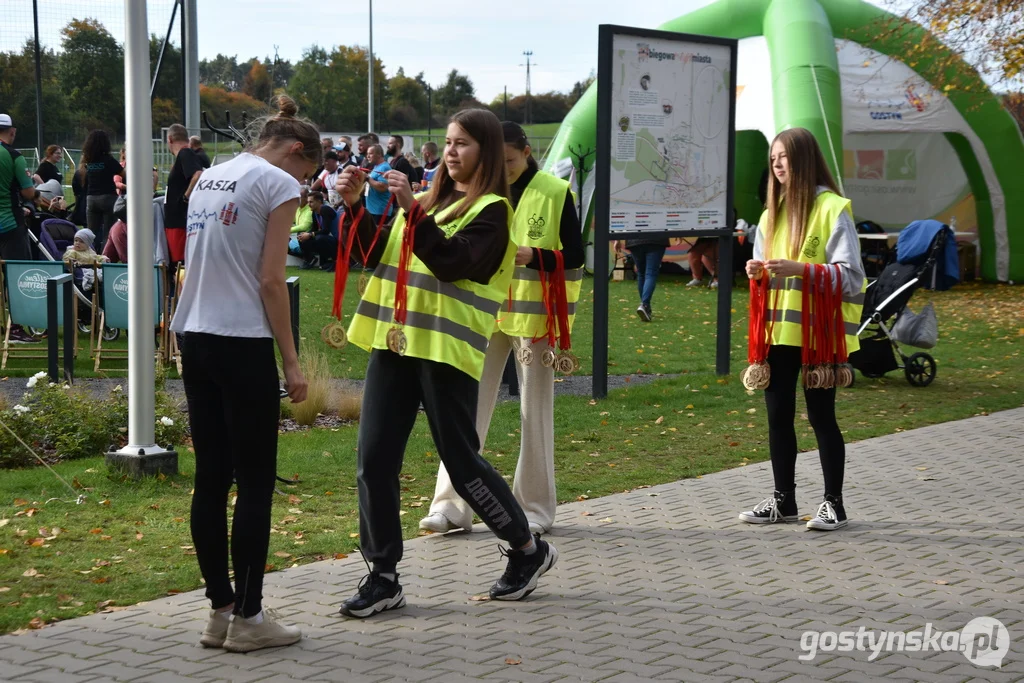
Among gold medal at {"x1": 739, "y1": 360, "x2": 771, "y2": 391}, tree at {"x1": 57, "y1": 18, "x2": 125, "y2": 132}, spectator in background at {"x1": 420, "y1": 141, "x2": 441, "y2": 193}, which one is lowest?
gold medal at {"x1": 739, "y1": 360, "x2": 771, "y2": 391}

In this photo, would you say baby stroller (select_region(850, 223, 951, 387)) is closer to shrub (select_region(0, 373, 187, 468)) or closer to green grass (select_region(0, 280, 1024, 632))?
green grass (select_region(0, 280, 1024, 632))

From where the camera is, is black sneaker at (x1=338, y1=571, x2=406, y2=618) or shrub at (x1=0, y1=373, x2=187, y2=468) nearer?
black sneaker at (x1=338, y1=571, x2=406, y2=618)

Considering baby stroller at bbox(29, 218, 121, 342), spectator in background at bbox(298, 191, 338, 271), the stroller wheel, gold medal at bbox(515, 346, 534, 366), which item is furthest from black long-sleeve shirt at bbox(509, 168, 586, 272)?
spectator in background at bbox(298, 191, 338, 271)

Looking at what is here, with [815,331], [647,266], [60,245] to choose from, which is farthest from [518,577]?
[647,266]

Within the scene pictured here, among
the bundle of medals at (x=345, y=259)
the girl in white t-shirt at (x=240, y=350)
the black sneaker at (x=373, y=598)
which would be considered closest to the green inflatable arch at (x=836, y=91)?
the bundle of medals at (x=345, y=259)

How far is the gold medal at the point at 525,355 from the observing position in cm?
600

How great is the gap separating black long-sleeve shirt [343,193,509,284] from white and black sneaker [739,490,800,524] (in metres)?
2.43

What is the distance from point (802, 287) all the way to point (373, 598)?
2720mm

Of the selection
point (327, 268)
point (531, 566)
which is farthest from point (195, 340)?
point (327, 268)

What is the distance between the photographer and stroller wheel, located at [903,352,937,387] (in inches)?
456

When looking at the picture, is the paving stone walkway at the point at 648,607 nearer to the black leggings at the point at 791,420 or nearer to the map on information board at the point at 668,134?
the black leggings at the point at 791,420

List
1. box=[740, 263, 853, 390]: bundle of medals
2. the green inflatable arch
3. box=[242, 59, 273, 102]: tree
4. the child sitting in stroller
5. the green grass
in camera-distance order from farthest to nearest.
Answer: box=[242, 59, 273, 102]: tree, the green inflatable arch, the child sitting in stroller, box=[740, 263, 853, 390]: bundle of medals, the green grass

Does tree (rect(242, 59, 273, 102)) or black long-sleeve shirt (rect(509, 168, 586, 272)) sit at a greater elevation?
tree (rect(242, 59, 273, 102))

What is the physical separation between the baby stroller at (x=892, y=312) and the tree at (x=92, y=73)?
38.1 ft
